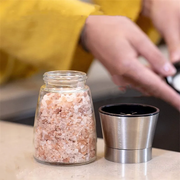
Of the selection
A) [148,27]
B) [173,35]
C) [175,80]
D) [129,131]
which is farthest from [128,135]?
[148,27]

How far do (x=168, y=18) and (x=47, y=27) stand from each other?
24 centimetres

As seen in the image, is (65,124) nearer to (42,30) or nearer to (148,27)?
(42,30)

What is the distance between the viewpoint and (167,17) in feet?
2.18

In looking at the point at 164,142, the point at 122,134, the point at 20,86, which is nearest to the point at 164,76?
the point at 164,142

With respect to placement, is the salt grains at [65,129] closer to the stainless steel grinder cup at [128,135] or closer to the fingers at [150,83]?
the stainless steel grinder cup at [128,135]

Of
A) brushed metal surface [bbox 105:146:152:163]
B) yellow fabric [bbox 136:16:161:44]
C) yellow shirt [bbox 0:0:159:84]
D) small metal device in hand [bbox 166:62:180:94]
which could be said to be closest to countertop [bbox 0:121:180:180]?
brushed metal surface [bbox 105:146:152:163]

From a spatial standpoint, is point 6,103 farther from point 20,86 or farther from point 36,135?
point 36,135

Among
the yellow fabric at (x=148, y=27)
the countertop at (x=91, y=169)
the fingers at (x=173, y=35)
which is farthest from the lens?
the yellow fabric at (x=148, y=27)

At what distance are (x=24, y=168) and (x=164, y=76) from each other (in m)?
0.30

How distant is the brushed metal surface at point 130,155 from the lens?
379 millimetres

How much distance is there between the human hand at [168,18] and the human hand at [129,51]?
53 millimetres

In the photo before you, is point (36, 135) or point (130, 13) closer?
point (36, 135)

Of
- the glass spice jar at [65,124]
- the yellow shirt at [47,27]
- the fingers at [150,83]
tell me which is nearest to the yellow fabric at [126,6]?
the yellow shirt at [47,27]

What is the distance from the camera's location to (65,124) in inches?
14.5
